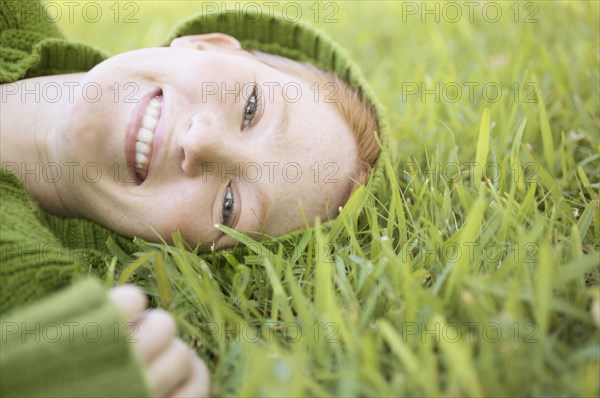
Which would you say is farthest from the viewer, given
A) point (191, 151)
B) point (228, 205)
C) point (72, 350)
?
point (228, 205)

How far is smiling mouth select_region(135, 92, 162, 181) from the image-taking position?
151cm

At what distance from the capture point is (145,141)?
152 cm

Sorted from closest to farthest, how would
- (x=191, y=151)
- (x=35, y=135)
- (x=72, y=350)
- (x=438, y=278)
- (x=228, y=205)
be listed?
(x=72, y=350) < (x=438, y=278) < (x=191, y=151) < (x=228, y=205) < (x=35, y=135)

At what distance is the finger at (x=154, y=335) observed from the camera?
1.06 metres

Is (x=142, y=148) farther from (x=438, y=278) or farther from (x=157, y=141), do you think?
(x=438, y=278)

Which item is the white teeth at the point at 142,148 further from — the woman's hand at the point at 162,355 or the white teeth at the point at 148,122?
the woman's hand at the point at 162,355

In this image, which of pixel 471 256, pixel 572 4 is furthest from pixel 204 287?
pixel 572 4

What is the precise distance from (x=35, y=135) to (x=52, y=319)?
81cm

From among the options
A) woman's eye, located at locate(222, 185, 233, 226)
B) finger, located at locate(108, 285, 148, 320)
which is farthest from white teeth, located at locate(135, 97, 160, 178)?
finger, located at locate(108, 285, 148, 320)

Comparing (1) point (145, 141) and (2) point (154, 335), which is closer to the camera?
(2) point (154, 335)

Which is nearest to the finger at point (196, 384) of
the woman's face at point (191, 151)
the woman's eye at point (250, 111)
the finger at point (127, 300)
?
the finger at point (127, 300)

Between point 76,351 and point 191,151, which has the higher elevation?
point 191,151

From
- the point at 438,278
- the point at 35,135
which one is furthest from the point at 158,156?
the point at 438,278

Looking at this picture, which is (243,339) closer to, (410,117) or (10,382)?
(10,382)
